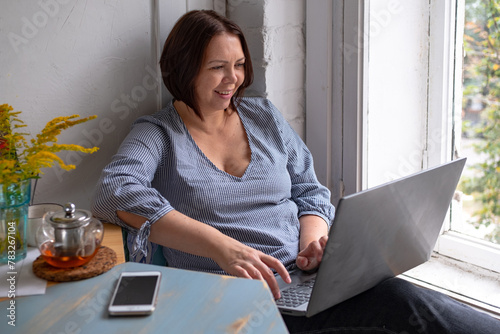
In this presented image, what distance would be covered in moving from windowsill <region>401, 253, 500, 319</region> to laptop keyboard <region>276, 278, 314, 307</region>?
21.9 inches

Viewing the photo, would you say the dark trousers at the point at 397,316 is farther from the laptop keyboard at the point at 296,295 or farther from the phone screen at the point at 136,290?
the phone screen at the point at 136,290

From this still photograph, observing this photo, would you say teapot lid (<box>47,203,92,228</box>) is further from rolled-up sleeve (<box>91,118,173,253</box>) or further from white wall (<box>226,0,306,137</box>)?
white wall (<box>226,0,306,137</box>)

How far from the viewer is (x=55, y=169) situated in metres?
1.61

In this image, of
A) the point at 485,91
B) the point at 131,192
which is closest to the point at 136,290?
the point at 131,192

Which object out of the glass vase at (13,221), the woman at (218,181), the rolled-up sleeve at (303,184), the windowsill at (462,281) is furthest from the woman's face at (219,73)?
the windowsill at (462,281)

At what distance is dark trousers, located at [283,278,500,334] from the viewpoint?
1.20 m

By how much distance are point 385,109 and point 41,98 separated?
1.03 meters

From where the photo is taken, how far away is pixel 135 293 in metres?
0.98

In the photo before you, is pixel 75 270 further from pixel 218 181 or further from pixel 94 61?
pixel 94 61

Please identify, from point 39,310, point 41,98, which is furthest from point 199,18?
point 39,310

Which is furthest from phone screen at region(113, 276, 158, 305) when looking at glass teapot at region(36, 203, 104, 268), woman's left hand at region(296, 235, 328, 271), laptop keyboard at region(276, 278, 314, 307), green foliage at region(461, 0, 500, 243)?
green foliage at region(461, 0, 500, 243)

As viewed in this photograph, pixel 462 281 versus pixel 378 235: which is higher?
pixel 378 235

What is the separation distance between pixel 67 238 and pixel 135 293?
0.60ft

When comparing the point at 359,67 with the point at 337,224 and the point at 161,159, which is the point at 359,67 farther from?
the point at 337,224
